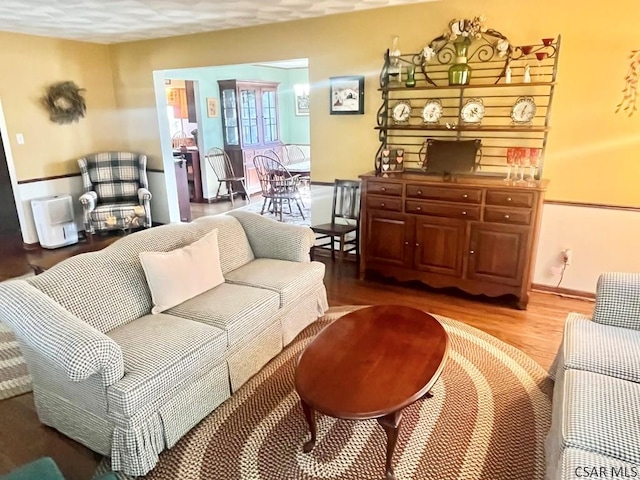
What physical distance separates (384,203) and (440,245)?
1.93 feet

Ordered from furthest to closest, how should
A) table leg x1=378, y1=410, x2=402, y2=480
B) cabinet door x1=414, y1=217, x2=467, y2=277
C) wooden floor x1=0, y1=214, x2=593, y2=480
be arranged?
cabinet door x1=414, y1=217, x2=467, y2=277, wooden floor x1=0, y1=214, x2=593, y2=480, table leg x1=378, y1=410, x2=402, y2=480

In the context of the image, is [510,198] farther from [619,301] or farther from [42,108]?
[42,108]

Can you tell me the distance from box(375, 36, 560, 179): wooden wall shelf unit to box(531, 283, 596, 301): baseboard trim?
975 millimetres

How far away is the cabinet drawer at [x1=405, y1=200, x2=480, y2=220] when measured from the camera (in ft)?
11.0

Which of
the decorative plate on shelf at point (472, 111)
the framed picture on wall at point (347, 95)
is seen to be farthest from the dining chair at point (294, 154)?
the decorative plate on shelf at point (472, 111)

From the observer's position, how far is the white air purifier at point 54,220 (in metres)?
→ 4.86

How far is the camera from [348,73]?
4.09m

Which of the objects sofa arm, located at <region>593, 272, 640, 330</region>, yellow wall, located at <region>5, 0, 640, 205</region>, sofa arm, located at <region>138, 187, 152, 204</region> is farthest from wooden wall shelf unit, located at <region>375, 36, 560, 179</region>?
sofa arm, located at <region>138, 187, 152, 204</region>

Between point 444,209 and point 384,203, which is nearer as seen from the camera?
point 444,209

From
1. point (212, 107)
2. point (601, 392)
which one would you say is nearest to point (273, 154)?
point (212, 107)

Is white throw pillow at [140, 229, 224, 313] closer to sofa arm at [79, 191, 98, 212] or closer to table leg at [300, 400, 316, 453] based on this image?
table leg at [300, 400, 316, 453]

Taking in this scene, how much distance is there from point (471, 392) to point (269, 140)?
6974mm

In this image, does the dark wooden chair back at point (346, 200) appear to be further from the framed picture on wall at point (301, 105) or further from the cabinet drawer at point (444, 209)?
the framed picture on wall at point (301, 105)

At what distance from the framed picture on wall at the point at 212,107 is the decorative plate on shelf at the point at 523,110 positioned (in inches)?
210
